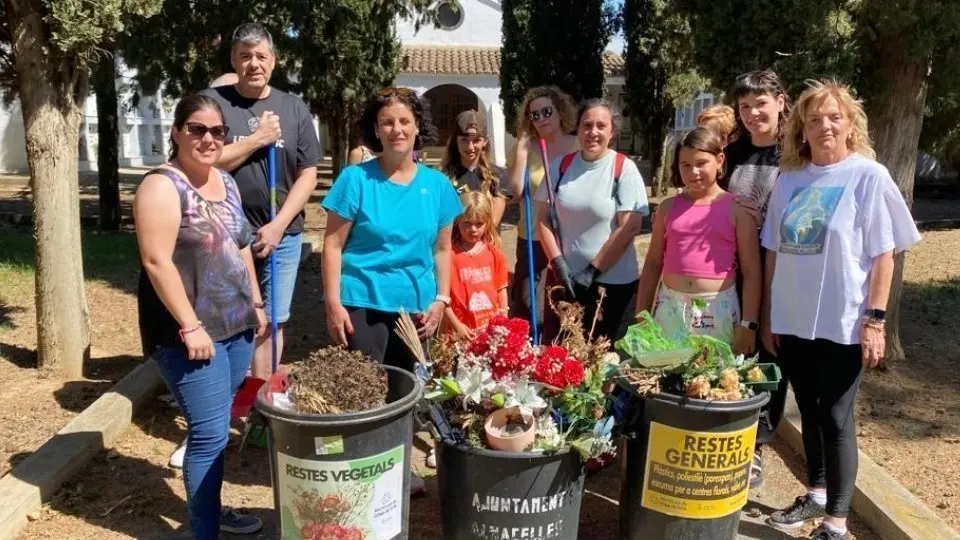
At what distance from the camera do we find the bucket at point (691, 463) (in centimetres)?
292

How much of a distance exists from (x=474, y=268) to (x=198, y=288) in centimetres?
161

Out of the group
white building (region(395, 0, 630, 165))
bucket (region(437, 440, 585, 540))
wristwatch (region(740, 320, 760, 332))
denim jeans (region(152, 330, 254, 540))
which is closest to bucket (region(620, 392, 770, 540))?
bucket (region(437, 440, 585, 540))

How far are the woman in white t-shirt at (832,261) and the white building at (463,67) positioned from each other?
2205 centimetres

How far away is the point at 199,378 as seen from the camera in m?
2.96

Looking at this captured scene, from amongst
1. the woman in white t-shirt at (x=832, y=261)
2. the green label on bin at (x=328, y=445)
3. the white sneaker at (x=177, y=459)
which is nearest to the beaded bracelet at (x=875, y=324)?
the woman in white t-shirt at (x=832, y=261)

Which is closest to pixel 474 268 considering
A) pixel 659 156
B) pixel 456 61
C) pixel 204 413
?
pixel 204 413

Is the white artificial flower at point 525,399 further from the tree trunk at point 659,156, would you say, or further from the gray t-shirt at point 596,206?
the tree trunk at point 659,156

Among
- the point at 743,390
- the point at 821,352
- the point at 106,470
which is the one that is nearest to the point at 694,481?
the point at 743,390

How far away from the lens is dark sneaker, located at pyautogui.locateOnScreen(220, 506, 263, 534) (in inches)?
131

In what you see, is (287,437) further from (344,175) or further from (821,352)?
(821,352)

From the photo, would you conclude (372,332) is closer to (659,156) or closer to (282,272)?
(282,272)

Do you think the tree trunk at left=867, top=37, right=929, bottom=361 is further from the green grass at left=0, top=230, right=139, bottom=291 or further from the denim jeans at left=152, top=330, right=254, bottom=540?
the green grass at left=0, top=230, right=139, bottom=291

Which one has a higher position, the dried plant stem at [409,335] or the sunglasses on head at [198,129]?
the sunglasses on head at [198,129]

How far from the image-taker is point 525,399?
2.91 m
